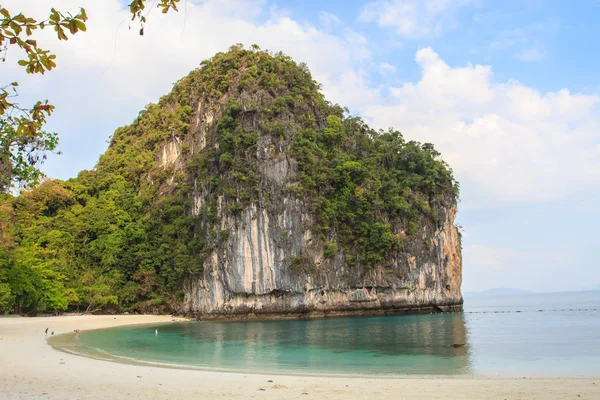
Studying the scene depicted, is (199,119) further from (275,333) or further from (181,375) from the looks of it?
(181,375)

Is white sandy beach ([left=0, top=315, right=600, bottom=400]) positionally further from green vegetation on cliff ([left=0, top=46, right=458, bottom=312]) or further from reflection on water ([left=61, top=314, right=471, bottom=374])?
green vegetation on cliff ([left=0, top=46, right=458, bottom=312])

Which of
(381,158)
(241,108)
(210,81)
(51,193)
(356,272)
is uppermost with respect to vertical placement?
(210,81)

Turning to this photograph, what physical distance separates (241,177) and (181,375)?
2745 centimetres

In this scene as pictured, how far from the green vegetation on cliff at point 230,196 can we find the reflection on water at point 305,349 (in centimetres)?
1279

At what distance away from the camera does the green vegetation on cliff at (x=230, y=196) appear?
38531 millimetres

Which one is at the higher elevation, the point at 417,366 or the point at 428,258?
the point at 428,258

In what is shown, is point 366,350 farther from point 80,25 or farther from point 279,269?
point 279,269

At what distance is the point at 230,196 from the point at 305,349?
21.7m

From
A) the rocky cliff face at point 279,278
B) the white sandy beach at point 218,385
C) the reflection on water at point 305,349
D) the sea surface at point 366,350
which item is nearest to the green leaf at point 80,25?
the white sandy beach at point 218,385

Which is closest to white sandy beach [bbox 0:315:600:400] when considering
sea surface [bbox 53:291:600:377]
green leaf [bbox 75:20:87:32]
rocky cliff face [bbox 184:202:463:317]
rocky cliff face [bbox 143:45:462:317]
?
sea surface [bbox 53:291:600:377]

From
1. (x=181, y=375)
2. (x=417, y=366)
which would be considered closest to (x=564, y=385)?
(x=417, y=366)

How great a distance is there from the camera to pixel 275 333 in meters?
25.7

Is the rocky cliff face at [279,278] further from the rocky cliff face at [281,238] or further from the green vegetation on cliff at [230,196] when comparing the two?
the green vegetation on cliff at [230,196]

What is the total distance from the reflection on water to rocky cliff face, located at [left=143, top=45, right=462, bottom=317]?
1017 cm
